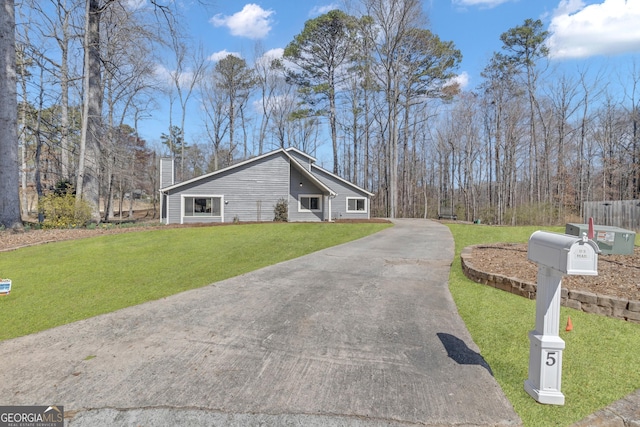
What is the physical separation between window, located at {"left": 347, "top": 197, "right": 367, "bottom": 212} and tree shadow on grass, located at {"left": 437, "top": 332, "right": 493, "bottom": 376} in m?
18.7

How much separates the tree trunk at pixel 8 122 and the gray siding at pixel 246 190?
6.34 meters

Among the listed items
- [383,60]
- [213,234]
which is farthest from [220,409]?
[383,60]

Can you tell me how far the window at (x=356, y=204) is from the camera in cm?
2222

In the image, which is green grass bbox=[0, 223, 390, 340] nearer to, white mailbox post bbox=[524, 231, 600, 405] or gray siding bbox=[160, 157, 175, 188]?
white mailbox post bbox=[524, 231, 600, 405]

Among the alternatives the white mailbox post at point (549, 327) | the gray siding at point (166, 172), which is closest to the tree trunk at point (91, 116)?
the gray siding at point (166, 172)

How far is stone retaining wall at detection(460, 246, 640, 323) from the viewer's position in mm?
3943

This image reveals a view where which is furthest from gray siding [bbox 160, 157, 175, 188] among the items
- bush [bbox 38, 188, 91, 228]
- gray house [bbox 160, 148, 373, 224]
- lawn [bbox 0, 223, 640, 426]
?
lawn [bbox 0, 223, 640, 426]

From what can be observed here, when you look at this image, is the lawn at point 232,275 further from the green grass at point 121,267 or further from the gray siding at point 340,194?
the gray siding at point 340,194

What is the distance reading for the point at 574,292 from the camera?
4.39m

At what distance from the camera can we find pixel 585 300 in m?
4.28

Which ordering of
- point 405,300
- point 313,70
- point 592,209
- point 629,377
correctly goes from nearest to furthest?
1. point 629,377
2. point 405,300
3. point 592,209
4. point 313,70

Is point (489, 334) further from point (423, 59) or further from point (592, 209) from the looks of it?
point (423, 59)

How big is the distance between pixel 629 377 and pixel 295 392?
2788mm

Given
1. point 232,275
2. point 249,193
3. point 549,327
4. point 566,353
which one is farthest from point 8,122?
point 566,353
